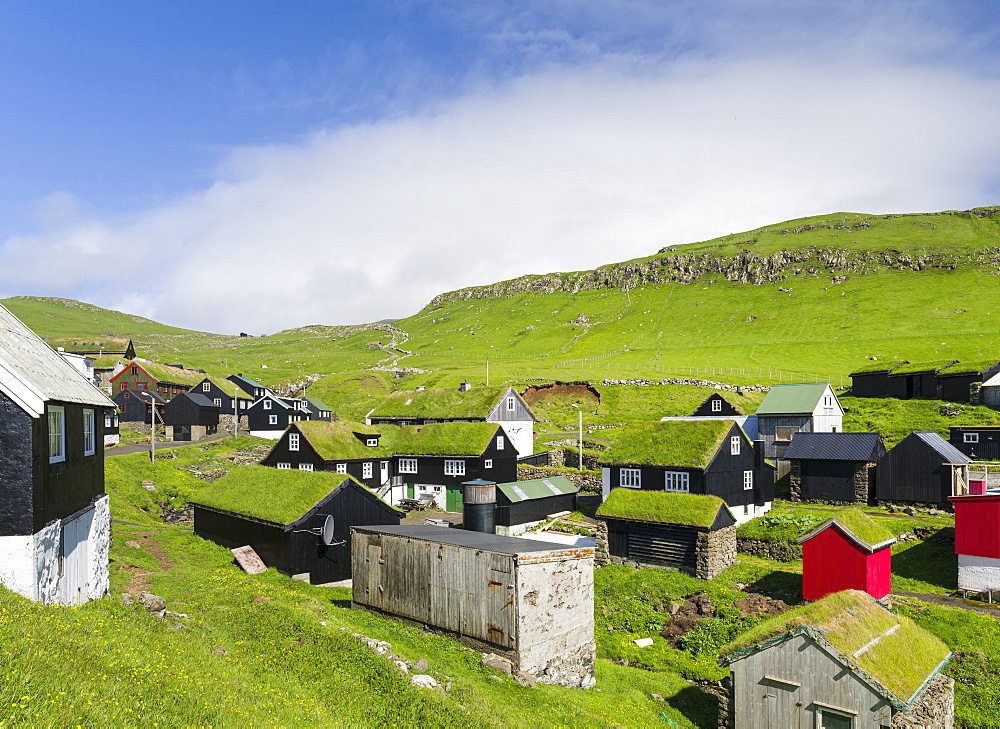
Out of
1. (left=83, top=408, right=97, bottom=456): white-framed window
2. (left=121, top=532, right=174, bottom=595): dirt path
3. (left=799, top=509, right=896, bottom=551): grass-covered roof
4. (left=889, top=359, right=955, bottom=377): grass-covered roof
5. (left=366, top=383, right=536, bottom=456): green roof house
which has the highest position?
(left=889, top=359, right=955, bottom=377): grass-covered roof

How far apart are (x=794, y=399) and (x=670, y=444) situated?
31.4 metres

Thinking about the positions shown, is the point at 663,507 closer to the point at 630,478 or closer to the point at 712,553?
the point at 712,553

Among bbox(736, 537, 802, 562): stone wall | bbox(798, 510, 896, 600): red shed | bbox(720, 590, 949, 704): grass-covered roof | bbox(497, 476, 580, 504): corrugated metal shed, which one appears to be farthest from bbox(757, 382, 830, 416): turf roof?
bbox(720, 590, 949, 704): grass-covered roof

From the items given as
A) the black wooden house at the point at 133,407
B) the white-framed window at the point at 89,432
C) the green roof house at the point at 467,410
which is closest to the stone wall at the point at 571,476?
the green roof house at the point at 467,410

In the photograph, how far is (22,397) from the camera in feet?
48.0

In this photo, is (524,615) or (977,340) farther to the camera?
(977,340)

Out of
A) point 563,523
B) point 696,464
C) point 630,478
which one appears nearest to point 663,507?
point 696,464

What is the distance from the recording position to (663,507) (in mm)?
37812

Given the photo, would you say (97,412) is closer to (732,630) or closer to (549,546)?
(549,546)

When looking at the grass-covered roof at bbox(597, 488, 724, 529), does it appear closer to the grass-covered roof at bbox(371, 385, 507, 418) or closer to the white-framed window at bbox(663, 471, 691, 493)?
the white-framed window at bbox(663, 471, 691, 493)

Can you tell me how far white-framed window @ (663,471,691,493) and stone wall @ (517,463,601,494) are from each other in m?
15.4

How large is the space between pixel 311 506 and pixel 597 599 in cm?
1667

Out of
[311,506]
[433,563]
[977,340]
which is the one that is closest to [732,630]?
[433,563]

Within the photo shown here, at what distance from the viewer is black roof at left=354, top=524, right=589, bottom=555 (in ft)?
70.7
